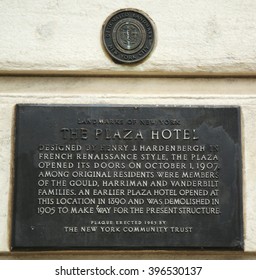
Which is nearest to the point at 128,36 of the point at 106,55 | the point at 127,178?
the point at 106,55

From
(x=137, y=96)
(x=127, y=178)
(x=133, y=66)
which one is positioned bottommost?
(x=127, y=178)

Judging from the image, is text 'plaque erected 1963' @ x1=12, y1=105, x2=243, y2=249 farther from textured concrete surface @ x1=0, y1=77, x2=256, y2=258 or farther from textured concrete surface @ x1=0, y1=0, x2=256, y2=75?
textured concrete surface @ x1=0, y1=0, x2=256, y2=75

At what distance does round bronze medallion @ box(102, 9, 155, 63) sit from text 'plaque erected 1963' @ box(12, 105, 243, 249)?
1.47ft

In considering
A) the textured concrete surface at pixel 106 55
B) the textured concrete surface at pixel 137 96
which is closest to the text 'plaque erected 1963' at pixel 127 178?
the textured concrete surface at pixel 137 96

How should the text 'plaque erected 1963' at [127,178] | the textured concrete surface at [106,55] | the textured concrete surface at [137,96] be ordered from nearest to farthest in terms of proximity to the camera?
the text 'plaque erected 1963' at [127,178] < the textured concrete surface at [137,96] < the textured concrete surface at [106,55]

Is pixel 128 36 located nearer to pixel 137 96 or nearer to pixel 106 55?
pixel 106 55

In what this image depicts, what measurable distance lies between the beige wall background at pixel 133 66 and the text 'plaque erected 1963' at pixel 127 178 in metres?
0.12

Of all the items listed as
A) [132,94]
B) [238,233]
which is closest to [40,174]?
[132,94]

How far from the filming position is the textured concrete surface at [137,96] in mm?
4068

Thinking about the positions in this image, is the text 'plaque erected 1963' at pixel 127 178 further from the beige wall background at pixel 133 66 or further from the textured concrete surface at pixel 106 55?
the textured concrete surface at pixel 106 55

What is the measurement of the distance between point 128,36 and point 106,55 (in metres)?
0.24

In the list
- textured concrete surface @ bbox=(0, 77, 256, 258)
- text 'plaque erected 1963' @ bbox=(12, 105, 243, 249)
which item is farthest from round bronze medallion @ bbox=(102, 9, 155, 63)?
text 'plaque erected 1963' @ bbox=(12, 105, 243, 249)

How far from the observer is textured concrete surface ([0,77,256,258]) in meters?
4.07

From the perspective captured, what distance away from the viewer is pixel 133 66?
4230 millimetres
